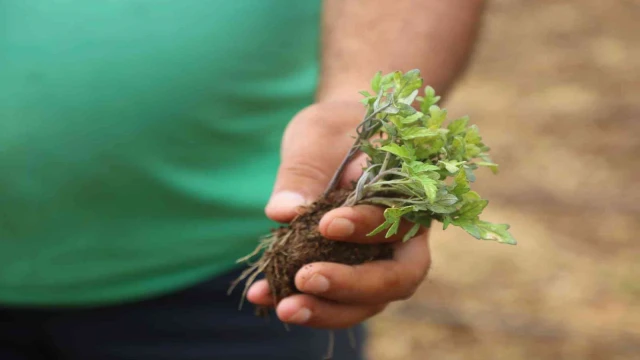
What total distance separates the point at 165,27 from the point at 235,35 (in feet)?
0.54

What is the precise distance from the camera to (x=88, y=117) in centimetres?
169

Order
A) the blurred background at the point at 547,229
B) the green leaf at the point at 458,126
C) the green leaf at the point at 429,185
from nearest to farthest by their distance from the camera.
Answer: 1. the green leaf at the point at 429,185
2. the green leaf at the point at 458,126
3. the blurred background at the point at 547,229

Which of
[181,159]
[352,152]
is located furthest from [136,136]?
[352,152]

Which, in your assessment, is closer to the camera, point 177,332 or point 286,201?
point 286,201

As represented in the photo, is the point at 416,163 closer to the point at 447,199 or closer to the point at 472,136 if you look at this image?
the point at 447,199

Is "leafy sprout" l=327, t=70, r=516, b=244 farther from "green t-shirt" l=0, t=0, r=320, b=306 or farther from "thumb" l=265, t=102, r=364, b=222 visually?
"green t-shirt" l=0, t=0, r=320, b=306

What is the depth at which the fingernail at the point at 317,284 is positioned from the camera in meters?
1.43

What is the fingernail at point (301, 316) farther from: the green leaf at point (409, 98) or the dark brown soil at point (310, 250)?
the green leaf at point (409, 98)

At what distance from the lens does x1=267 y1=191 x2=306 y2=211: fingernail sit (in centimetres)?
152

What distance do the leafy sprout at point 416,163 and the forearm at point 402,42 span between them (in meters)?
0.32

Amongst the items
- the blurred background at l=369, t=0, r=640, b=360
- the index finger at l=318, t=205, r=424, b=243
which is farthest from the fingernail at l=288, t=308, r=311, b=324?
the blurred background at l=369, t=0, r=640, b=360

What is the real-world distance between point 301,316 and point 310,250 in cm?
14

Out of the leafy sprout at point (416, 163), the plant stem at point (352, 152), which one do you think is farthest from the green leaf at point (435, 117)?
the plant stem at point (352, 152)

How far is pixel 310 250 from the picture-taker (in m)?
1.52
